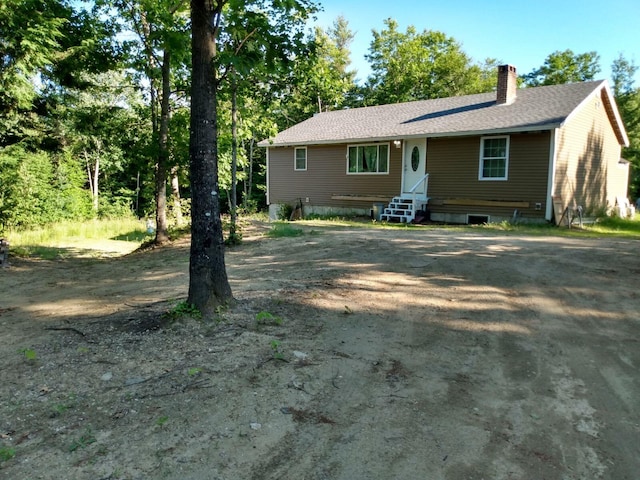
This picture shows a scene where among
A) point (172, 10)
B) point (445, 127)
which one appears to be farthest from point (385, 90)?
point (172, 10)

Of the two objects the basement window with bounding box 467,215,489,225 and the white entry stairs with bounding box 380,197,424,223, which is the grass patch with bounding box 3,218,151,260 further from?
the basement window with bounding box 467,215,489,225

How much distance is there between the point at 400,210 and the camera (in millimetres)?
16594

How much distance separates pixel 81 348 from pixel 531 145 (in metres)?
14.1

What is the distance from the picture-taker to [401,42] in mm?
37156

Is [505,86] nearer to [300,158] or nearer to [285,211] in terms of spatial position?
[300,158]

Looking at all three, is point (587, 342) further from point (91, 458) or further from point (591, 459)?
point (91, 458)

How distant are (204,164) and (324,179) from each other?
621 inches

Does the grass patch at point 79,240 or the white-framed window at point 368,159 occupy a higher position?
the white-framed window at point 368,159

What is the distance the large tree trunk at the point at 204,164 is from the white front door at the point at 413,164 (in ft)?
43.5

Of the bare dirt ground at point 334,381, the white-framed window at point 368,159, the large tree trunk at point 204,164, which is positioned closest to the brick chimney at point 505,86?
the white-framed window at point 368,159

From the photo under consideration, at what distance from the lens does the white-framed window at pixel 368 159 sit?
1828 centimetres

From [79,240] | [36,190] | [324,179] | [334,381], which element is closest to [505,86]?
[324,179]

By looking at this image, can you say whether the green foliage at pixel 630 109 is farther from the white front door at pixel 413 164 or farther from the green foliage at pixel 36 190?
the green foliage at pixel 36 190

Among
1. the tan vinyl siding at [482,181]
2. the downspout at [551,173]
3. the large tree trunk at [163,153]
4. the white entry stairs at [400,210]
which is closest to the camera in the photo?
the large tree trunk at [163,153]
